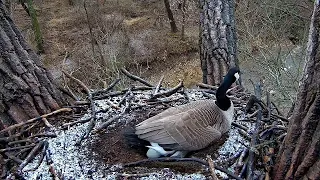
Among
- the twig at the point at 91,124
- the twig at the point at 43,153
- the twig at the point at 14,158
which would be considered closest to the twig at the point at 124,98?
the twig at the point at 91,124

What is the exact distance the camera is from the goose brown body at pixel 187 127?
269cm

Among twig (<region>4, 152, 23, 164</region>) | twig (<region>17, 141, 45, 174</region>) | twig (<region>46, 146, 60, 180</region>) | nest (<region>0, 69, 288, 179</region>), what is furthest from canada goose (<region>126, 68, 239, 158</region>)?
twig (<region>4, 152, 23, 164</region>)

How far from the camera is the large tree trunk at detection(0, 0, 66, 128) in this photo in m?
3.11

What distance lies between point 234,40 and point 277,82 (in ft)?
16.5

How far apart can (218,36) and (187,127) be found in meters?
1.56

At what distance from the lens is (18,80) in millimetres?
3156

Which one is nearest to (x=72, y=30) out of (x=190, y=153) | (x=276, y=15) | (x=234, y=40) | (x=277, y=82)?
(x=276, y=15)

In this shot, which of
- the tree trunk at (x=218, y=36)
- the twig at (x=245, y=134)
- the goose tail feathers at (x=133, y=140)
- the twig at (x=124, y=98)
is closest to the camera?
the goose tail feathers at (x=133, y=140)

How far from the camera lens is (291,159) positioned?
2.17 m

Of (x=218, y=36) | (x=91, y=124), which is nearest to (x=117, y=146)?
(x=91, y=124)

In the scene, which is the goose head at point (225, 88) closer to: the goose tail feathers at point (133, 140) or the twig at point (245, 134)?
the twig at point (245, 134)

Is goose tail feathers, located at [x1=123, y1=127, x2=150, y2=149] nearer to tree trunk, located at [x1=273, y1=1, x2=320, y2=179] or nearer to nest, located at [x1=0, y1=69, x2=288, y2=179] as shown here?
nest, located at [x1=0, y1=69, x2=288, y2=179]

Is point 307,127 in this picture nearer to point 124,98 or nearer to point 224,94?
point 224,94

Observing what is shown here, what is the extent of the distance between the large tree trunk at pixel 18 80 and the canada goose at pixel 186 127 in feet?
3.30
